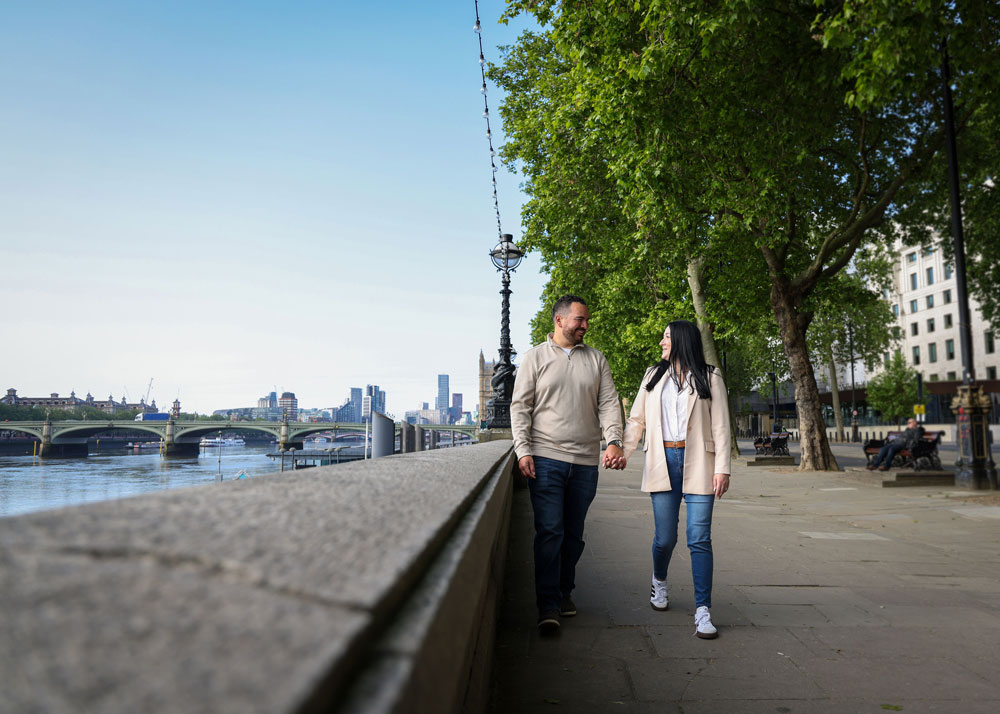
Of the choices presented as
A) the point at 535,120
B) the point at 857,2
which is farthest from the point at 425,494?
the point at 535,120

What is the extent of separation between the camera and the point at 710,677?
3.29m

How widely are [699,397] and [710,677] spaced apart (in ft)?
5.30

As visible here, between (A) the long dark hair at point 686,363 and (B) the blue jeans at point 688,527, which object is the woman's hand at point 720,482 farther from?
(A) the long dark hair at point 686,363

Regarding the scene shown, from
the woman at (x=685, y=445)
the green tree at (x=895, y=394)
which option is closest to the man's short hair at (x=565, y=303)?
the woman at (x=685, y=445)

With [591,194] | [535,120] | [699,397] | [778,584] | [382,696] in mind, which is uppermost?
[535,120]

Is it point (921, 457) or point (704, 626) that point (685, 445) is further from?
point (921, 457)

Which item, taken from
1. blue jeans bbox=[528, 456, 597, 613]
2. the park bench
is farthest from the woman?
the park bench

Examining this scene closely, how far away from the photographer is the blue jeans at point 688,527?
4062 millimetres

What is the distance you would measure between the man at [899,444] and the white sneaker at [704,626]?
13254mm

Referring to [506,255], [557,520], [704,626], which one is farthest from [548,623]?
[506,255]

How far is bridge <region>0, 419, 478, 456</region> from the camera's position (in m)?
79.8

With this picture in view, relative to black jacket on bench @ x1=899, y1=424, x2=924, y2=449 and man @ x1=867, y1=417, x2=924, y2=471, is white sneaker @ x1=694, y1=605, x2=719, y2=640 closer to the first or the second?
man @ x1=867, y1=417, x2=924, y2=471

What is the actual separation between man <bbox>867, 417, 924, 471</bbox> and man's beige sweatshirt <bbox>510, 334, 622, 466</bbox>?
13159 millimetres

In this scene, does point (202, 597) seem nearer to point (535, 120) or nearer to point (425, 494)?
point (425, 494)
